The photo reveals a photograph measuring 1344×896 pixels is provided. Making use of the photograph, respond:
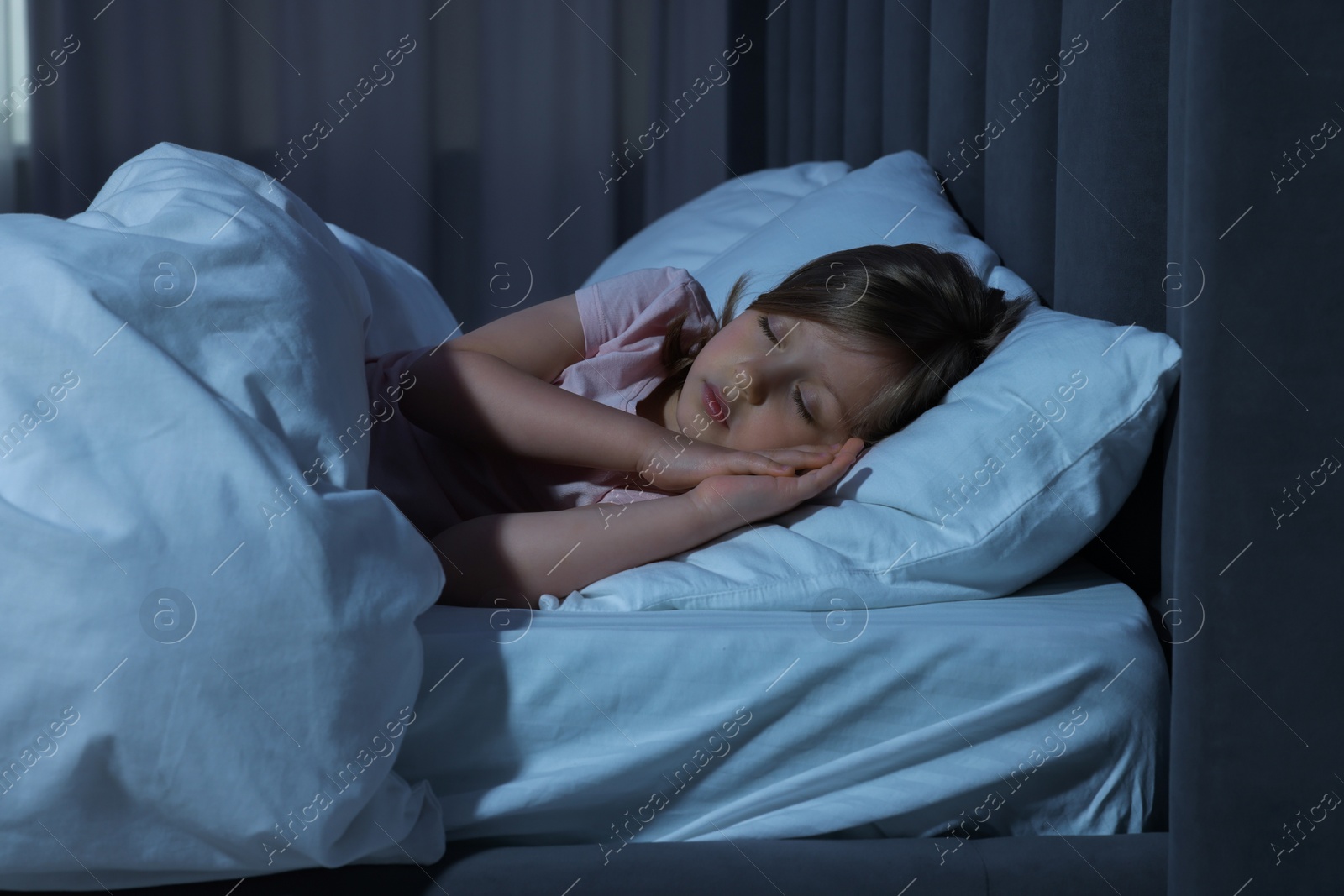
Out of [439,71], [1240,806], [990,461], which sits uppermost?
[439,71]

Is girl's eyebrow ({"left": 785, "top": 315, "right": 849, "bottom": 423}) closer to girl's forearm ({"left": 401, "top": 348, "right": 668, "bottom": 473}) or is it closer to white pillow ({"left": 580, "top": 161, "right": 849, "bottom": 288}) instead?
girl's forearm ({"left": 401, "top": 348, "right": 668, "bottom": 473})

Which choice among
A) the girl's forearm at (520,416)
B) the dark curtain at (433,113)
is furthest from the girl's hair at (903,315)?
the dark curtain at (433,113)

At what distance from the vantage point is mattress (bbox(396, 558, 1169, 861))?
0.69 metres

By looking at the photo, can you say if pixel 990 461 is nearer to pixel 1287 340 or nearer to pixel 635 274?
pixel 1287 340

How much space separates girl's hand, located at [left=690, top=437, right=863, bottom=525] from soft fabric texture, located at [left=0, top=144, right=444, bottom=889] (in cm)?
25

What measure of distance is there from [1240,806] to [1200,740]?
2.0 inches

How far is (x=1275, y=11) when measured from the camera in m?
0.59

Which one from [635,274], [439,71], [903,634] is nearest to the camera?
[903,634]

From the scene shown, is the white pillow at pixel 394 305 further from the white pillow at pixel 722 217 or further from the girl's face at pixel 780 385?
the girl's face at pixel 780 385

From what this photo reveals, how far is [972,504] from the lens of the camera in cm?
79

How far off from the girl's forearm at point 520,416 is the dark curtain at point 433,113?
1687mm

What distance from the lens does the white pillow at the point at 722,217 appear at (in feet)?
5.36

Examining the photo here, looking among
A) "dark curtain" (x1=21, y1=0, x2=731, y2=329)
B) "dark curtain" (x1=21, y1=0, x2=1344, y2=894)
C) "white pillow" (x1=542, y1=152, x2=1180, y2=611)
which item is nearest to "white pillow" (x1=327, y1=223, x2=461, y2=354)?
"white pillow" (x1=542, y1=152, x2=1180, y2=611)

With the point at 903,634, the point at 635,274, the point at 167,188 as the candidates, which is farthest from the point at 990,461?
the point at 167,188
